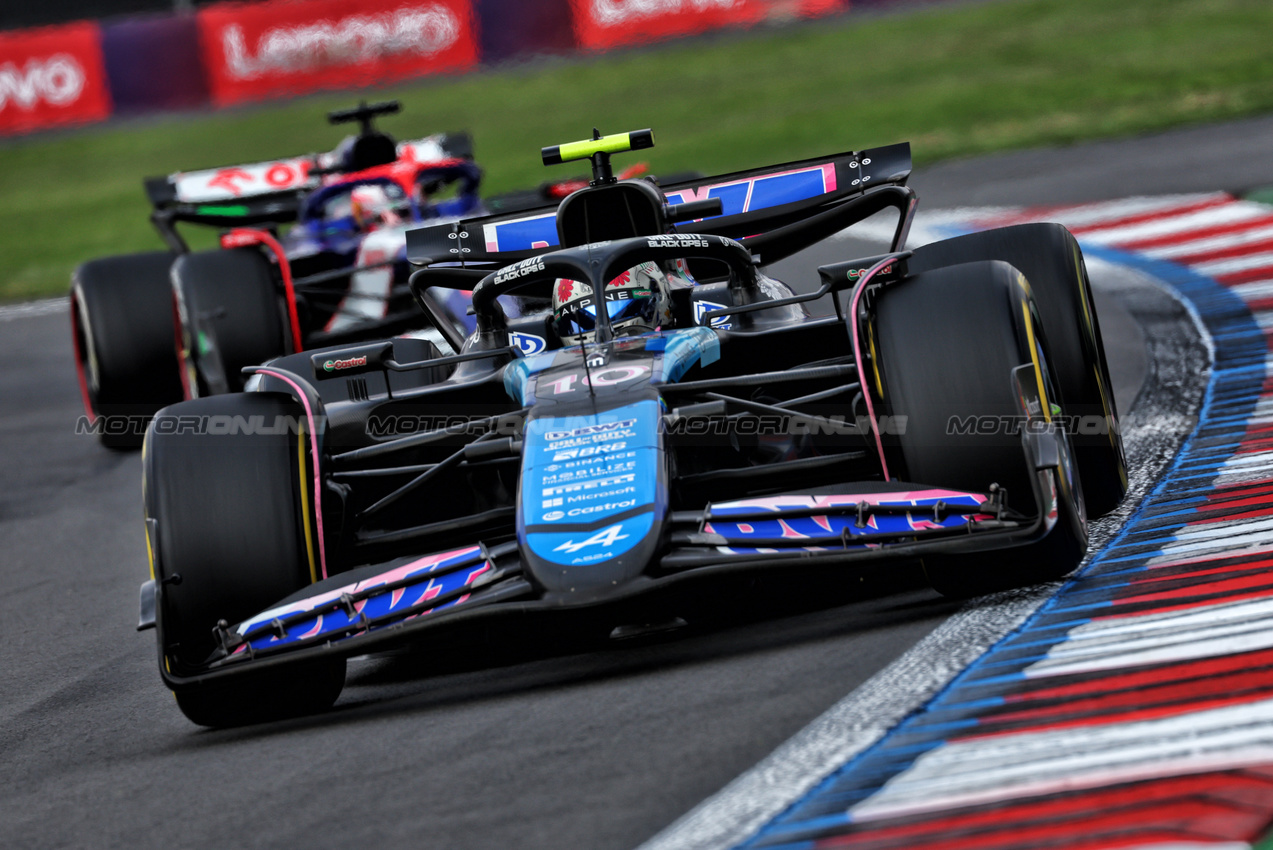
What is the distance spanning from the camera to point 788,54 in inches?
994

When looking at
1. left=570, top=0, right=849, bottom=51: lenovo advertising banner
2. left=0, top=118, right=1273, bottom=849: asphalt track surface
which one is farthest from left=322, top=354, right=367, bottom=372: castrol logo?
left=570, top=0, right=849, bottom=51: lenovo advertising banner

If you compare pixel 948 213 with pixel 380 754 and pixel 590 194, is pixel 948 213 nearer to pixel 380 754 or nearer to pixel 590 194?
pixel 590 194

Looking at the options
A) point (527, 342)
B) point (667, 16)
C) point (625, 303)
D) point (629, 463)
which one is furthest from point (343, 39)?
point (629, 463)

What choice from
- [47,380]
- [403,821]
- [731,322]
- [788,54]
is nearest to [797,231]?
[731,322]

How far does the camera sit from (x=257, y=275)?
9867mm

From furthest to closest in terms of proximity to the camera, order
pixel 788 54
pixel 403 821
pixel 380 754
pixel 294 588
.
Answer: pixel 788 54 → pixel 294 588 → pixel 380 754 → pixel 403 821

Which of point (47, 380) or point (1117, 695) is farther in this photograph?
point (47, 380)

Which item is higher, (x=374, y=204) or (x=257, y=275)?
(x=374, y=204)

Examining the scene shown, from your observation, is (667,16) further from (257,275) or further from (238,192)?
(257,275)

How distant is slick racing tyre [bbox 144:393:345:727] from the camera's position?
4848 mm

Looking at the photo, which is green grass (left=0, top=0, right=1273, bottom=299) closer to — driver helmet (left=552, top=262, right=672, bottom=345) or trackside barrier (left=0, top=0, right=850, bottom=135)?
trackside barrier (left=0, top=0, right=850, bottom=135)

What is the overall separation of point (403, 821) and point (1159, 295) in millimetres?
7312

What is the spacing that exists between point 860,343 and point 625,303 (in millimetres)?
1250

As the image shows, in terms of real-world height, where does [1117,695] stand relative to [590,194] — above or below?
below
